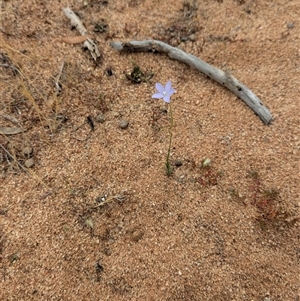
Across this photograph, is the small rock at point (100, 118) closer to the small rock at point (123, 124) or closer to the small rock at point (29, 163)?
the small rock at point (123, 124)

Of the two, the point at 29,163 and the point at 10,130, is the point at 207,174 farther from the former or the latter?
the point at 10,130

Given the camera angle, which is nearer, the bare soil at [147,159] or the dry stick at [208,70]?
the bare soil at [147,159]

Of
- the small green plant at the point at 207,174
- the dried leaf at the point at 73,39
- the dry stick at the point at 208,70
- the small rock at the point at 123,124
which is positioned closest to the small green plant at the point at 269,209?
the small green plant at the point at 207,174

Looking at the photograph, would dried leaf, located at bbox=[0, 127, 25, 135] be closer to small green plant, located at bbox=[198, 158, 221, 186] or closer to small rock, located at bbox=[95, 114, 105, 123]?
small rock, located at bbox=[95, 114, 105, 123]

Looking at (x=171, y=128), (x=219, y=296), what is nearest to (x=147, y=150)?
(x=171, y=128)

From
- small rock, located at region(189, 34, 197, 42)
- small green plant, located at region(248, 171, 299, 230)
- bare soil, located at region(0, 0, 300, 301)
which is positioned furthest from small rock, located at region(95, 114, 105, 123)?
small green plant, located at region(248, 171, 299, 230)

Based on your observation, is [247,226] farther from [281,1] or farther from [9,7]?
[9,7]
